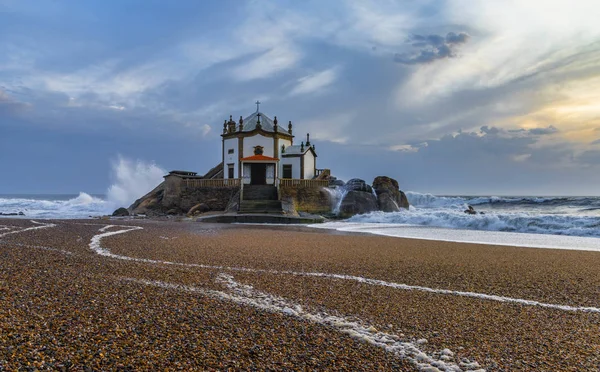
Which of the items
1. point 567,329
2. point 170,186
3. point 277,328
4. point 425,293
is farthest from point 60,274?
point 170,186

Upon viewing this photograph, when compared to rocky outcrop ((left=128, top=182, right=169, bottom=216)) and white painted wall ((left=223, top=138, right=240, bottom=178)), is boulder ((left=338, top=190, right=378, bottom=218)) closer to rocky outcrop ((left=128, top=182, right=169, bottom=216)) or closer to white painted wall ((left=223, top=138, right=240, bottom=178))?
white painted wall ((left=223, top=138, right=240, bottom=178))

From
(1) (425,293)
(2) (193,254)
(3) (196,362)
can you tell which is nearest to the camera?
(3) (196,362)

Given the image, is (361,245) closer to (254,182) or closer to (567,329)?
(567,329)

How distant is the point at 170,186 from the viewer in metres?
31.2

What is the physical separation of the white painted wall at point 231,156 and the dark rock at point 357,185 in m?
8.98

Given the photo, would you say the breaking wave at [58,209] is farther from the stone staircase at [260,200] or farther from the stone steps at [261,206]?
the stone steps at [261,206]

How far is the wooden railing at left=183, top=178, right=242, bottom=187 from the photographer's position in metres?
29.4

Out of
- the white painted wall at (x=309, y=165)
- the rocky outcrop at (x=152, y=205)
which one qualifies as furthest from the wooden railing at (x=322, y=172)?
the rocky outcrop at (x=152, y=205)

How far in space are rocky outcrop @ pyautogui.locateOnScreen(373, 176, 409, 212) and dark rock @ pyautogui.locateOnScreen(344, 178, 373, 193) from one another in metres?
1.04

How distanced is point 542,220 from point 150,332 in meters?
21.0

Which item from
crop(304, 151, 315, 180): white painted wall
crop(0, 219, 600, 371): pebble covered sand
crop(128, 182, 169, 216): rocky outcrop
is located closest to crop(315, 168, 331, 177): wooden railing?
crop(304, 151, 315, 180): white painted wall

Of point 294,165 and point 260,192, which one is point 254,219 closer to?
point 260,192

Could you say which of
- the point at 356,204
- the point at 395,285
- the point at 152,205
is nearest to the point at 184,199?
the point at 152,205

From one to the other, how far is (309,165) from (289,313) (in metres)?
30.1
